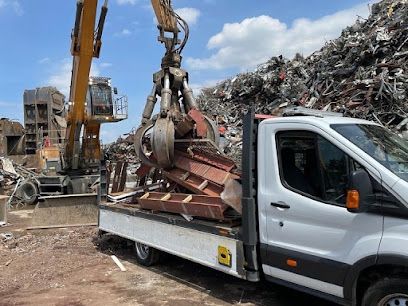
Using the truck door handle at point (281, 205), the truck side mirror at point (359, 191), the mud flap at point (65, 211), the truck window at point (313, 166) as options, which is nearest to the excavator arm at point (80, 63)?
the mud flap at point (65, 211)

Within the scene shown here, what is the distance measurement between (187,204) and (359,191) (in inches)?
109

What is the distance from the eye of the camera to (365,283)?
13.5 feet

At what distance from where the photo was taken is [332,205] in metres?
4.23

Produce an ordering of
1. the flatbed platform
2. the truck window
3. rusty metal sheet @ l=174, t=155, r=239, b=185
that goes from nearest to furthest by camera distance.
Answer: the truck window < the flatbed platform < rusty metal sheet @ l=174, t=155, r=239, b=185

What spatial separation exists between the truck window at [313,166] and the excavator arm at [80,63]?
8.92 metres

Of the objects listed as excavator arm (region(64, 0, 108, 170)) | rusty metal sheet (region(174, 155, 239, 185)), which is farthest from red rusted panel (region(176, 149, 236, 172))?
excavator arm (region(64, 0, 108, 170))

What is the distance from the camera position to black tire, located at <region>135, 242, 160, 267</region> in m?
7.24

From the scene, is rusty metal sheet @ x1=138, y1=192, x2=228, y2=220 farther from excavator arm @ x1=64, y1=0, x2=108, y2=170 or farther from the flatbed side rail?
excavator arm @ x1=64, y1=0, x2=108, y2=170

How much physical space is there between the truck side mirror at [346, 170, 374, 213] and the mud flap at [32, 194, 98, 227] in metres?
8.90

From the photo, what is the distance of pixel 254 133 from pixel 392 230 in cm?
186

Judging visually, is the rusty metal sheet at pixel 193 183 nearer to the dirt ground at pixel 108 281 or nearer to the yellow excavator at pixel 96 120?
the yellow excavator at pixel 96 120

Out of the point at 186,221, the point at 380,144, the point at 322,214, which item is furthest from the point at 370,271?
the point at 186,221

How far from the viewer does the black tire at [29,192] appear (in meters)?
17.4

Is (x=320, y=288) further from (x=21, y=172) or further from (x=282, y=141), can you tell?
(x=21, y=172)
